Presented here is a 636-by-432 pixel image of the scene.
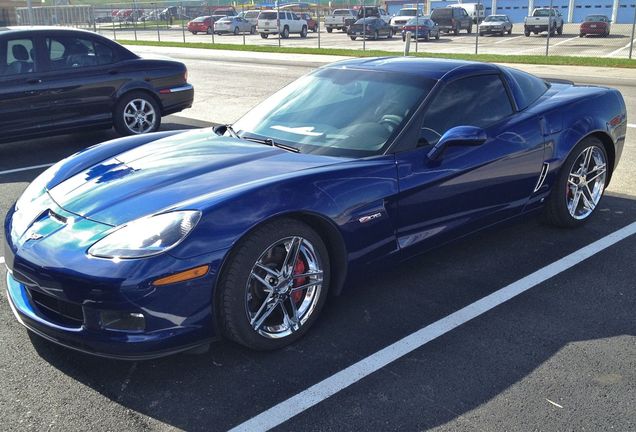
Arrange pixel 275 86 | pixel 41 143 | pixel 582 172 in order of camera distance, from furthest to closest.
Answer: pixel 275 86 < pixel 41 143 < pixel 582 172

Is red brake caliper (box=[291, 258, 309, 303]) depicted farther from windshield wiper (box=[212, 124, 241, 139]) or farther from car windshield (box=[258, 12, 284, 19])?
car windshield (box=[258, 12, 284, 19])

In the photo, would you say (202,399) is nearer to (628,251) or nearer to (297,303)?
(297,303)

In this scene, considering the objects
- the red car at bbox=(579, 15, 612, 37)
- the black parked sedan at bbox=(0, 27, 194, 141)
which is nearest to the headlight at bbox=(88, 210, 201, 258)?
the black parked sedan at bbox=(0, 27, 194, 141)

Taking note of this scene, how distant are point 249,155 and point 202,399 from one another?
1.49 metres

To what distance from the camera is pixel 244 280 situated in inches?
122

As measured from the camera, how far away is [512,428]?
Result: 2.75m

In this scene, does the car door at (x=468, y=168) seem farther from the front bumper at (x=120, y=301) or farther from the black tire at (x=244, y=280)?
the front bumper at (x=120, y=301)

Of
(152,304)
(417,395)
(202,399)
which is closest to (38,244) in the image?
(152,304)

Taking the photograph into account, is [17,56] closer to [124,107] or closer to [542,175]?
[124,107]

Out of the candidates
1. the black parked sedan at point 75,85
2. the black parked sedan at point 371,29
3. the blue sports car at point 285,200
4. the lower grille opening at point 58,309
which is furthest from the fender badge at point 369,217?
the black parked sedan at point 371,29

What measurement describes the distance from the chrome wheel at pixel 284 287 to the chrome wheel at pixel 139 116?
237 inches

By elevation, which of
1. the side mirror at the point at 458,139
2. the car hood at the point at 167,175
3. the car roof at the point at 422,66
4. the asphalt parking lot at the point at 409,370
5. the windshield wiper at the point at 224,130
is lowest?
the asphalt parking lot at the point at 409,370

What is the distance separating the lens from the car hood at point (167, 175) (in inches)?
128

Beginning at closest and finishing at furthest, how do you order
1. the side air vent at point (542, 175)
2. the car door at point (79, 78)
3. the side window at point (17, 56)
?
the side air vent at point (542, 175), the side window at point (17, 56), the car door at point (79, 78)
